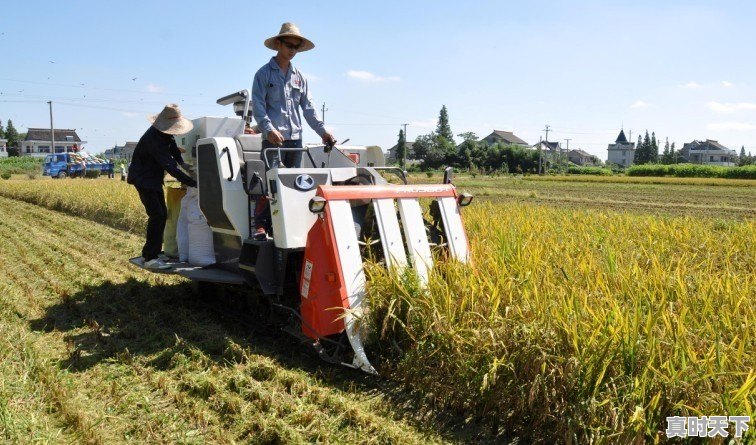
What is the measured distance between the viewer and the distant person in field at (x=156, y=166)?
5.86m

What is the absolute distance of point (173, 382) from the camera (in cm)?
406

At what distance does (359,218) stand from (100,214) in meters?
10.5

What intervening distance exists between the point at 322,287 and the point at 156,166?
9.39 ft

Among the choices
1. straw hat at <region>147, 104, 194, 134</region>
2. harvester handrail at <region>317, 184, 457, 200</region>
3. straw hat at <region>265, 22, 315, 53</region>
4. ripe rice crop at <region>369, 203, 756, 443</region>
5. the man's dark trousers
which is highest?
straw hat at <region>265, 22, 315, 53</region>

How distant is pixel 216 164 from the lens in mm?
5168

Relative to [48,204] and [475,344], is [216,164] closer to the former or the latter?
[475,344]

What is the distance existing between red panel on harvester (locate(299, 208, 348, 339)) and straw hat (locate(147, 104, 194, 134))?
7.52 ft

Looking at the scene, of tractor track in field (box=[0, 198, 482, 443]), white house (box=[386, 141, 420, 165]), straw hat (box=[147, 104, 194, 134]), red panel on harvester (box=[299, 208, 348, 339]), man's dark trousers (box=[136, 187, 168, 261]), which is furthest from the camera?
white house (box=[386, 141, 420, 165])

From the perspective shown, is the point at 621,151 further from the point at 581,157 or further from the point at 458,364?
the point at 458,364

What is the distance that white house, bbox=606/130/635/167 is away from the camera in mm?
131750

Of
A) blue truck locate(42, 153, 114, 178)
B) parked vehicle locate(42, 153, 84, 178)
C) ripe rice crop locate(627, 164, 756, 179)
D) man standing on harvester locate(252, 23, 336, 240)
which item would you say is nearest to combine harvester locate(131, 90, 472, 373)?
man standing on harvester locate(252, 23, 336, 240)

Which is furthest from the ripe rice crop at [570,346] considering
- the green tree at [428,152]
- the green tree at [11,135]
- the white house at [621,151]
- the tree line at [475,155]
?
the white house at [621,151]

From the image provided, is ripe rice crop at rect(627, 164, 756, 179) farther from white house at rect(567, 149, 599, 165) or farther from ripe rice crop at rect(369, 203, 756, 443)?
white house at rect(567, 149, 599, 165)

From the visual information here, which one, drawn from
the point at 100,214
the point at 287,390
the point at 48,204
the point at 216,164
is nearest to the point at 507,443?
the point at 287,390
